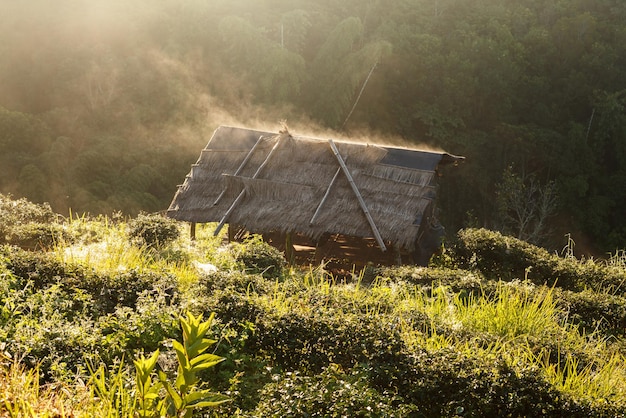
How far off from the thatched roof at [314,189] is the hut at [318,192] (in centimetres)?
2

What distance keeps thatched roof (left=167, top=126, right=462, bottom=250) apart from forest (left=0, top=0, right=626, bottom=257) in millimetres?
14275

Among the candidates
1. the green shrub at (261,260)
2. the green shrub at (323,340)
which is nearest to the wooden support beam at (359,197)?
the green shrub at (261,260)

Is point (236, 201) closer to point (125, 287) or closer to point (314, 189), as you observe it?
point (314, 189)

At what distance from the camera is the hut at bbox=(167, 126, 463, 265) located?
12.9 metres

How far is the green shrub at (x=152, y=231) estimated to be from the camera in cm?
1109

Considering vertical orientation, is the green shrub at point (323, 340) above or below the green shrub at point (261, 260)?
above

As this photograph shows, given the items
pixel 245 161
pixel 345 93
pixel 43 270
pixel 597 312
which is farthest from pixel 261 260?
pixel 345 93

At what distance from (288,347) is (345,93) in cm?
2607

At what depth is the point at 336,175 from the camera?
13.5 metres

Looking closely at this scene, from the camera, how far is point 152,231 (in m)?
11.1

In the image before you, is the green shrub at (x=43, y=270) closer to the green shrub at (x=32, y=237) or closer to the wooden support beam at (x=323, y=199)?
the green shrub at (x=32, y=237)

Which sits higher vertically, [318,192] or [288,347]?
[288,347]

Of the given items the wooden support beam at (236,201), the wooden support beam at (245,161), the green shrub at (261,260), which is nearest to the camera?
the green shrub at (261,260)

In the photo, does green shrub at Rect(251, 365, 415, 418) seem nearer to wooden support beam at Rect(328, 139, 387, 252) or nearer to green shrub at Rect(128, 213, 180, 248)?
green shrub at Rect(128, 213, 180, 248)
